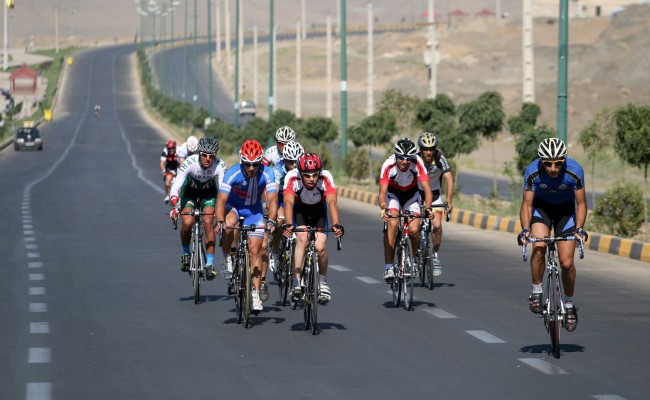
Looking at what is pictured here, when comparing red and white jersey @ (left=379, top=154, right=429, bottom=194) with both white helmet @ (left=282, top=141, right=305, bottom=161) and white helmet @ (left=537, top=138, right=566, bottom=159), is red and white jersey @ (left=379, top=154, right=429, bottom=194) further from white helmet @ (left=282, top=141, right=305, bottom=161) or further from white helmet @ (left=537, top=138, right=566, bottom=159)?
white helmet @ (left=537, top=138, right=566, bottom=159)

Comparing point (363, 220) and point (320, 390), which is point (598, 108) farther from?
point (320, 390)

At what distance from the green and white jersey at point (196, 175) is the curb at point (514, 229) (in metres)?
7.51

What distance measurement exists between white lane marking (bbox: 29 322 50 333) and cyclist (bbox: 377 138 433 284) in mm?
3524

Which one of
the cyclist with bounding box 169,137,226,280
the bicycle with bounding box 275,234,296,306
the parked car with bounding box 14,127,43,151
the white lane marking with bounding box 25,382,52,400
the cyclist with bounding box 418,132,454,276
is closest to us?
the white lane marking with bounding box 25,382,52,400

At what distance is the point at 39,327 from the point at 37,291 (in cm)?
328

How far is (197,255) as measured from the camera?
1550 centimetres

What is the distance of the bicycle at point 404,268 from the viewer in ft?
49.0

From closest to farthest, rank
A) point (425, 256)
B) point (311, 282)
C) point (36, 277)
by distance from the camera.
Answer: point (311, 282), point (425, 256), point (36, 277)

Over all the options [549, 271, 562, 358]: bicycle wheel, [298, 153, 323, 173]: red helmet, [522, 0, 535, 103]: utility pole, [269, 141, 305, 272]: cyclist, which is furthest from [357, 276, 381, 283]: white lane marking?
[522, 0, 535, 103]: utility pole

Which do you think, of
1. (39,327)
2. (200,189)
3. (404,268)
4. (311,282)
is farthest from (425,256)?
(39,327)

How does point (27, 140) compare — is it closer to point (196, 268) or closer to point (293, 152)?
point (196, 268)

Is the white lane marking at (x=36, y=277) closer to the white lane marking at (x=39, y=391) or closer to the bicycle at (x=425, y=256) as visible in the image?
the bicycle at (x=425, y=256)

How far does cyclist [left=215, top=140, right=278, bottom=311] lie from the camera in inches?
545

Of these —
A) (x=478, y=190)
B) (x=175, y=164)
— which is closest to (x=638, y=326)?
(x=175, y=164)
